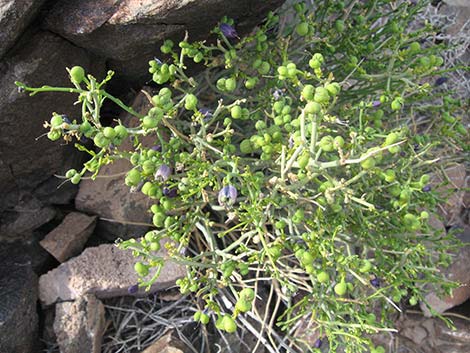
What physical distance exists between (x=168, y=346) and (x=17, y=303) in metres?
0.63

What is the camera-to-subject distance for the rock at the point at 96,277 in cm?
226

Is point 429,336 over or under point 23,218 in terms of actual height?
under

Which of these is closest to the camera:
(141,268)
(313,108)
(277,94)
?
(313,108)

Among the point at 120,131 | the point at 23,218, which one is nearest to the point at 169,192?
the point at 120,131

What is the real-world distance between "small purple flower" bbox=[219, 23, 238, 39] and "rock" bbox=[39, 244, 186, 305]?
999 millimetres

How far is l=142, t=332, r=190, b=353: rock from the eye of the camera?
7.17ft

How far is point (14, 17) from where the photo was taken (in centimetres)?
170

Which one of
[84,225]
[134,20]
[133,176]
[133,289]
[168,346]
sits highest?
[134,20]

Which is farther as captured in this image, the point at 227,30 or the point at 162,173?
the point at 227,30

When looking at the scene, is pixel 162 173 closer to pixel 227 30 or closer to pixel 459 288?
pixel 227 30

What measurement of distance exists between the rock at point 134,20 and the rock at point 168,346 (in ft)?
3.73

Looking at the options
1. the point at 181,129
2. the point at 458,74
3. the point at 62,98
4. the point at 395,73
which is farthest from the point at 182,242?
the point at 458,74

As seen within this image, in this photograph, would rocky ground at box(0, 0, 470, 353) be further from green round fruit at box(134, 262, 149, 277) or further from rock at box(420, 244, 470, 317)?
green round fruit at box(134, 262, 149, 277)

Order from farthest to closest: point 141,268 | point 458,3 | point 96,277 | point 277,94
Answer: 1. point 458,3
2. point 96,277
3. point 277,94
4. point 141,268
